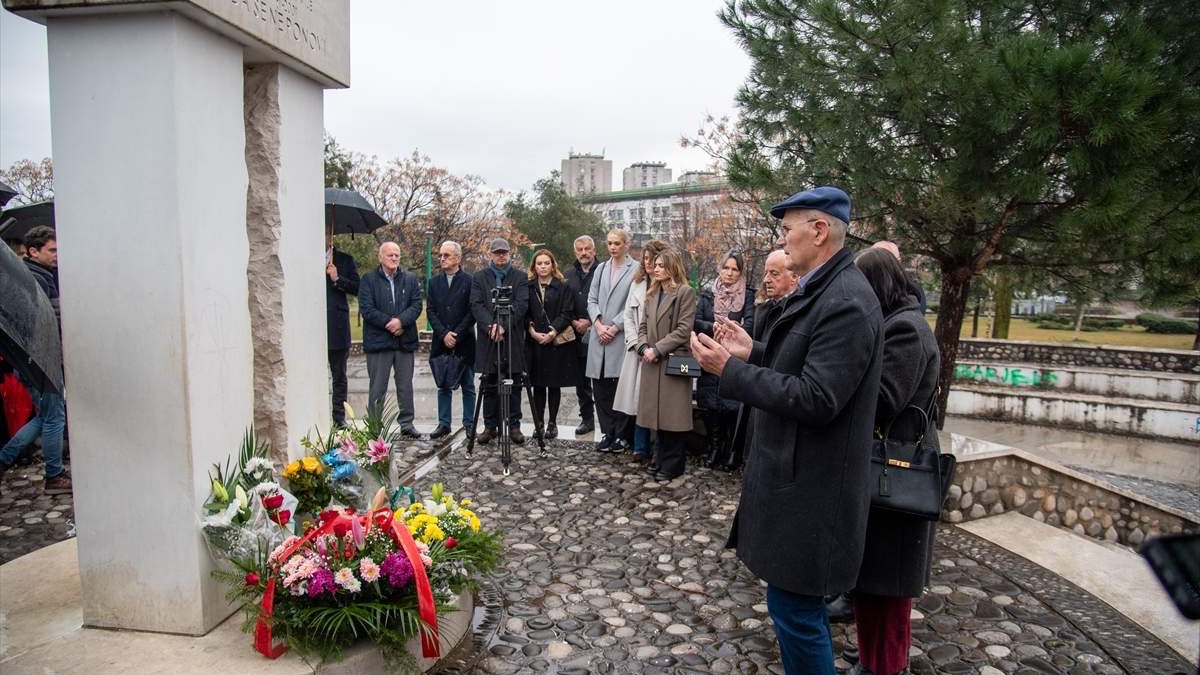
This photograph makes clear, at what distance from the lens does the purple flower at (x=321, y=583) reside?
2.78 metres

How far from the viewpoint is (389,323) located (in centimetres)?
756

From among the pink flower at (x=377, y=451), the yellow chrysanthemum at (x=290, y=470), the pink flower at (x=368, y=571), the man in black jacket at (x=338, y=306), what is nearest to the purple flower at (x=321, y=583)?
the pink flower at (x=368, y=571)

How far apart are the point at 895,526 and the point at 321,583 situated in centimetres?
223

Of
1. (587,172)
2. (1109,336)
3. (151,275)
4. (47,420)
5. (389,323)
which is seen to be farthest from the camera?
(587,172)

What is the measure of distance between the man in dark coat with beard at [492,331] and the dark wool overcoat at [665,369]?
1378 millimetres

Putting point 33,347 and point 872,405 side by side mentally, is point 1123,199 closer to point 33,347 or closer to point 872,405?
point 872,405

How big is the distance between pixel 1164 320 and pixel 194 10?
35.8 metres

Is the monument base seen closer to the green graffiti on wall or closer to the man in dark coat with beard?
the man in dark coat with beard

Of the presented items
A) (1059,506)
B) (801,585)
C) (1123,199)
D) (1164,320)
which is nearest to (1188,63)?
(1123,199)

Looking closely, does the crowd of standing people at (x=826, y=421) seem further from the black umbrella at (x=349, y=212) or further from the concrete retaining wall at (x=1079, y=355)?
the concrete retaining wall at (x=1079, y=355)

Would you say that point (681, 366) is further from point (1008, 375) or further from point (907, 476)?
point (1008, 375)

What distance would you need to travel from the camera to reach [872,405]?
2.53 meters

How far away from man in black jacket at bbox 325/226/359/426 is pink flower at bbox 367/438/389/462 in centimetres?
367

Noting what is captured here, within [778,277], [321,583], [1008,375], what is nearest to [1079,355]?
[1008,375]
